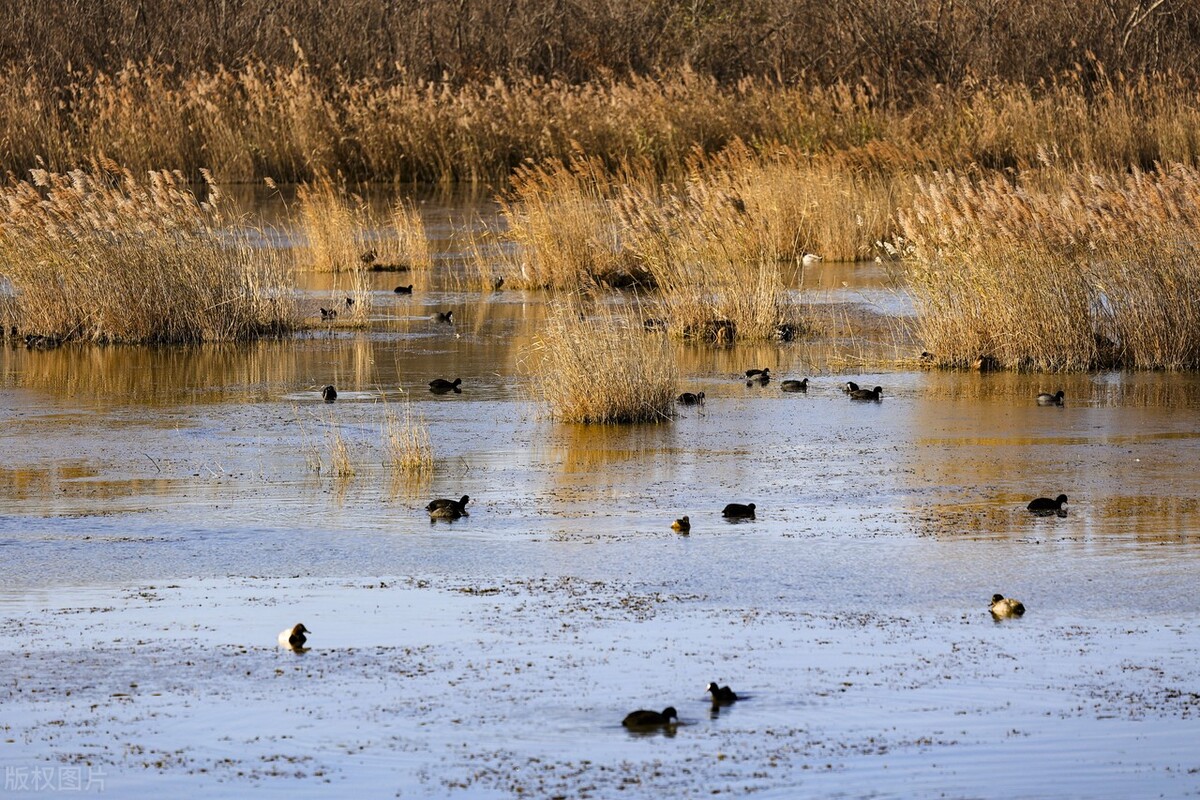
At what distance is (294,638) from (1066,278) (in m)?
9.19

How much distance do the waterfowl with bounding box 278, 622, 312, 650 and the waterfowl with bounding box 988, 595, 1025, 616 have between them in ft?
8.95

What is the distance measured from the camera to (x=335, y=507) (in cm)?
992

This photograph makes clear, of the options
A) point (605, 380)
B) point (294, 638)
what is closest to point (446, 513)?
point (294, 638)

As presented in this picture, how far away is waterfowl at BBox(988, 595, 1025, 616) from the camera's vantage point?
299 inches

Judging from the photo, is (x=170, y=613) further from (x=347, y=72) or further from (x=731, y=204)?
(x=347, y=72)

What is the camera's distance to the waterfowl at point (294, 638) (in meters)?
7.16

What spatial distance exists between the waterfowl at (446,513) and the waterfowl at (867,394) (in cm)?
477

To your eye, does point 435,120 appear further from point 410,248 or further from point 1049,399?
point 1049,399

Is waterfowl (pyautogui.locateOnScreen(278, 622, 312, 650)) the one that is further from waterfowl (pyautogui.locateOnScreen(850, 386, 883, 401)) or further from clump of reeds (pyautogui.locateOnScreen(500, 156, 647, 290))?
clump of reeds (pyautogui.locateOnScreen(500, 156, 647, 290))

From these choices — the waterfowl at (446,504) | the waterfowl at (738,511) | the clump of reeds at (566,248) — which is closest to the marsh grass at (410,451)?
the waterfowl at (446,504)

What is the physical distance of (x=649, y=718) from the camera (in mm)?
6203

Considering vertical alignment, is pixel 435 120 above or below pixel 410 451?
above

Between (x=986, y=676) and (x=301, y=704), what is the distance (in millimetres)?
2404

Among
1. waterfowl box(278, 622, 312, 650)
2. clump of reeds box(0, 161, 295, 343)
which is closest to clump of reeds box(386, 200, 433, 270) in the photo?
clump of reeds box(0, 161, 295, 343)
